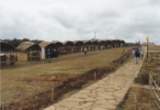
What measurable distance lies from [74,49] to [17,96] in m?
44.2

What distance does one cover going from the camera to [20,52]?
4178 centimetres

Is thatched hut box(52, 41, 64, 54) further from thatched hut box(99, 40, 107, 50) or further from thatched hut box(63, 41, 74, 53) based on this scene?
thatched hut box(99, 40, 107, 50)

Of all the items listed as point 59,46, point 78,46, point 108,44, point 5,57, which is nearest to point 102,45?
point 108,44

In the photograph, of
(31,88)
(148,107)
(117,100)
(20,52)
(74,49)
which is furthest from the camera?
(74,49)

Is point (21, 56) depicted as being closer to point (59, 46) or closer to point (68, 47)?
point (59, 46)

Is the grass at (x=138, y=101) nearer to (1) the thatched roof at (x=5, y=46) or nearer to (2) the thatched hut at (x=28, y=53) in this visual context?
(1) the thatched roof at (x=5, y=46)

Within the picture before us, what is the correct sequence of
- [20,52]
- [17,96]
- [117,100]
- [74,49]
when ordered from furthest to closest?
[74,49] < [20,52] < [17,96] < [117,100]

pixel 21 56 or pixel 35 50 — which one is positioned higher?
pixel 35 50

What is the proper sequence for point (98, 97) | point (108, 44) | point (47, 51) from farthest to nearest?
point (108, 44), point (47, 51), point (98, 97)

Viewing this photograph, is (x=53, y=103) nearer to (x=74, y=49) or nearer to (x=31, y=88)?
(x=31, y=88)

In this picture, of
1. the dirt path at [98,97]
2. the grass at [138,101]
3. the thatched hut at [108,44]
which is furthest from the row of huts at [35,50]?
the grass at [138,101]

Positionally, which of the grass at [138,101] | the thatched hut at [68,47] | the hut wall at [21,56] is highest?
the thatched hut at [68,47]

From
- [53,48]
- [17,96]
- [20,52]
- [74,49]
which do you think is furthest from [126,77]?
[74,49]

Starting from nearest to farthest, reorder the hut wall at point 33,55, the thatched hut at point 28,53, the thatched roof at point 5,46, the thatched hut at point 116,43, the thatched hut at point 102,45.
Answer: the thatched roof at point 5,46 < the thatched hut at point 28,53 < the hut wall at point 33,55 < the thatched hut at point 102,45 < the thatched hut at point 116,43
